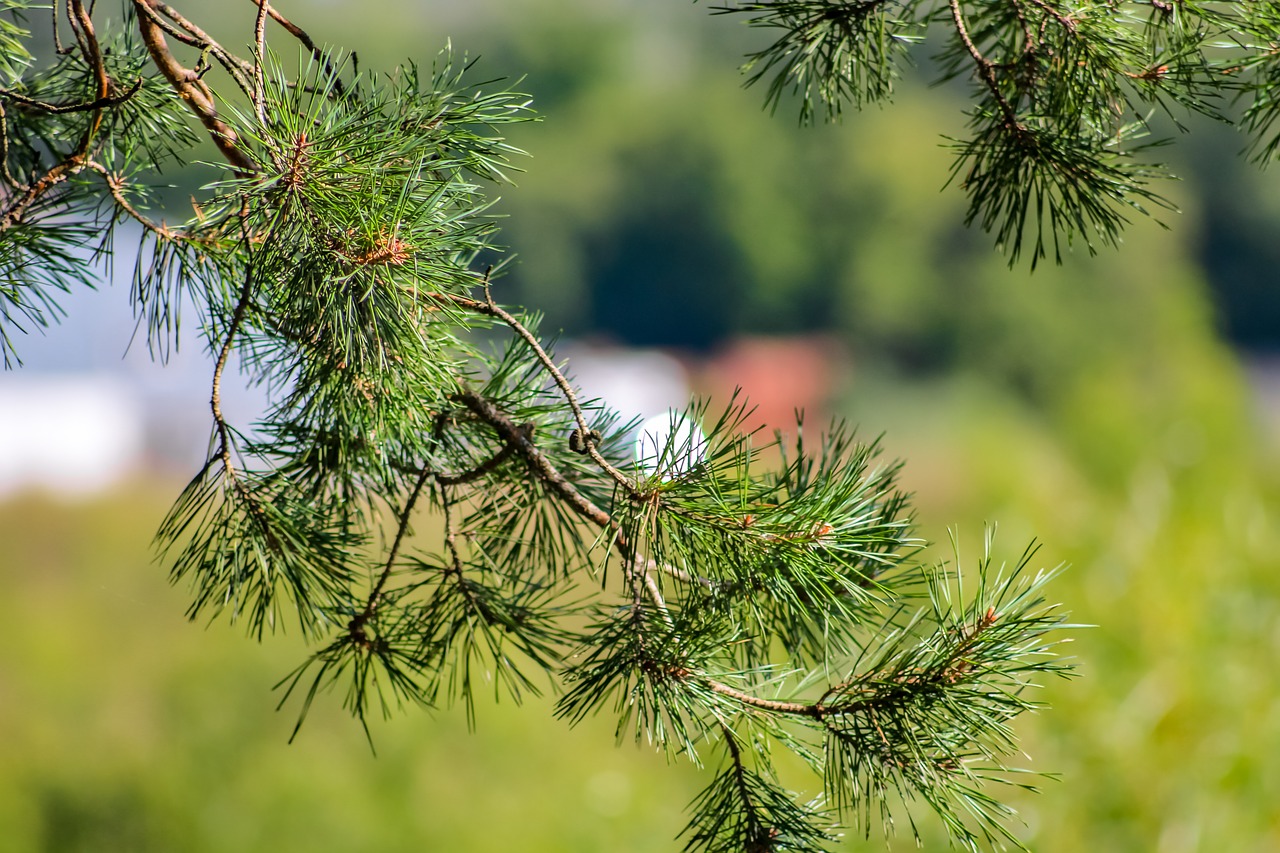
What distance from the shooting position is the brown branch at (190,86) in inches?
17.5

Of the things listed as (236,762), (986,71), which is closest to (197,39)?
(986,71)

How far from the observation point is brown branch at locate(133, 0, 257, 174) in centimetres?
44

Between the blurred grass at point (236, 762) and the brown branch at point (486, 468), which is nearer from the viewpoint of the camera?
the brown branch at point (486, 468)

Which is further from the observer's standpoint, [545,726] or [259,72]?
[545,726]

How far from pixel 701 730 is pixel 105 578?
2215 millimetres

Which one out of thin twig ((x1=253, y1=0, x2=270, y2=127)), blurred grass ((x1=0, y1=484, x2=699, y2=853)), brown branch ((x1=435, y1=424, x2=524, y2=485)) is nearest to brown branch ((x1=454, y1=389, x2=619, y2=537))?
brown branch ((x1=435, y1=424, x2=524, y2=485))

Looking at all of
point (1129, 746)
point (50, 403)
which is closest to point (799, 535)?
point (1129, 746)

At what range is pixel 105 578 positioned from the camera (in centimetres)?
236

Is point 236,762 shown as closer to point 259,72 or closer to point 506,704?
point 506,704

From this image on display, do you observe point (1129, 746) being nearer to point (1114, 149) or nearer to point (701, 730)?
point (1114, 149)

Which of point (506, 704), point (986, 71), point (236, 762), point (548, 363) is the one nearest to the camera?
point (548, 363)

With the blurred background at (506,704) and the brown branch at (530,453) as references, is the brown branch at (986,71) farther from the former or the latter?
the brown branch at (530,453)

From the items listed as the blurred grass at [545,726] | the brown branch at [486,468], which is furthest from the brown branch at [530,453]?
the blurred grass at [545,726]

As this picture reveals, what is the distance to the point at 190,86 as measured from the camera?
0.45m
